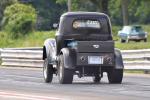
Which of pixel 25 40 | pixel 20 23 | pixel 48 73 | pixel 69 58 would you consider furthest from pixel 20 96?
pixel 20 23

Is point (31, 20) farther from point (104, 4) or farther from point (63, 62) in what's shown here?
point (63, 62)

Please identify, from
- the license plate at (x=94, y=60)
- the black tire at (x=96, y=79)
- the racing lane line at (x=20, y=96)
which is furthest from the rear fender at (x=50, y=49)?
the racing lane line at (x=20, y=96)

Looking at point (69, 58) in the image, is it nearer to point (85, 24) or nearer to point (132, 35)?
point (85, 24)

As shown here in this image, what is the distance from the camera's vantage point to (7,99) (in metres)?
13.4

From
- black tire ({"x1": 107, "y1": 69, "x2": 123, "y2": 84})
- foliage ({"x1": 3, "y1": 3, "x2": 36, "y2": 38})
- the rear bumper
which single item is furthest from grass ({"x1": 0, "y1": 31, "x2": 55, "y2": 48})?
the rear bumper

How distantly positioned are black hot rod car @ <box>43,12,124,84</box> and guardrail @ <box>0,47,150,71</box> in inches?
191

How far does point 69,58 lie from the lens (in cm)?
1834

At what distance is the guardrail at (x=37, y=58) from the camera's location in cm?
2462

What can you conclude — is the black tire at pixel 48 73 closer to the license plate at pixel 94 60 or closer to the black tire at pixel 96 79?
the black tire at pixel 96 79

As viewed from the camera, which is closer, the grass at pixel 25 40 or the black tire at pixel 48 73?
the black tire at pixel 48 73

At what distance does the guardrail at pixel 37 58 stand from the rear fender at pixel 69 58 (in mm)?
5992

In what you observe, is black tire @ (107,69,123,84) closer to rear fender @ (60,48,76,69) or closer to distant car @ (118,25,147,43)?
rear fender @ (60,48,76,69)

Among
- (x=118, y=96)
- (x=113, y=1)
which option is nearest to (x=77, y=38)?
(x=118, y=96)

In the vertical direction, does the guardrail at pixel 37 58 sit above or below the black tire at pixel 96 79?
below
